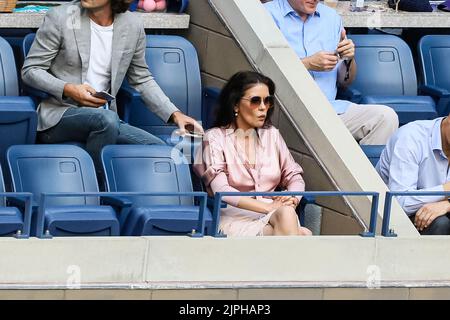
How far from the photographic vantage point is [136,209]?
9.54 meters

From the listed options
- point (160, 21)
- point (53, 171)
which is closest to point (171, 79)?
point (160, 21)

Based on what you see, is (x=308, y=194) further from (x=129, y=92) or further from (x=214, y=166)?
(x=129, y=92)

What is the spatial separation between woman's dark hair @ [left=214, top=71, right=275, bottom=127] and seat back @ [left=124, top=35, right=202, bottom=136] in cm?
94

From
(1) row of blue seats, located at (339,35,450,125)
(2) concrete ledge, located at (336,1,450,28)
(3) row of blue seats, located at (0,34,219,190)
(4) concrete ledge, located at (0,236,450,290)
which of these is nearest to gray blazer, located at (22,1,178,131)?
(3) row of blue seats, located at (0,34,219,190)

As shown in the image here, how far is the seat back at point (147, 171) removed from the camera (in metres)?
9.98

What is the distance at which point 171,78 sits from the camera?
1106 cm

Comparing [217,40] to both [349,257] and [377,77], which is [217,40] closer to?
[377,77]

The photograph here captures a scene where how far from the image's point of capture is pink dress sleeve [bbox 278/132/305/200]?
9.98 meters

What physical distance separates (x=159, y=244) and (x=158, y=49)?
2.15 metres

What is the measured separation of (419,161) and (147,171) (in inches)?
56.9

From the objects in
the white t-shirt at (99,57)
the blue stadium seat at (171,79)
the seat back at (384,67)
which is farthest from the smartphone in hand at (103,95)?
the seat back at (384,67)

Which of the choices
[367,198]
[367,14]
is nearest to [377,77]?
[367,14]

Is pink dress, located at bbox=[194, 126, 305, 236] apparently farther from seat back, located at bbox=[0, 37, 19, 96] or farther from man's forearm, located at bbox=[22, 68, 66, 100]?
seat back, located at bbox=[0, 37, 19, 96]

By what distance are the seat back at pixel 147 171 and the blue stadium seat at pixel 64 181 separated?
0.40 ft
